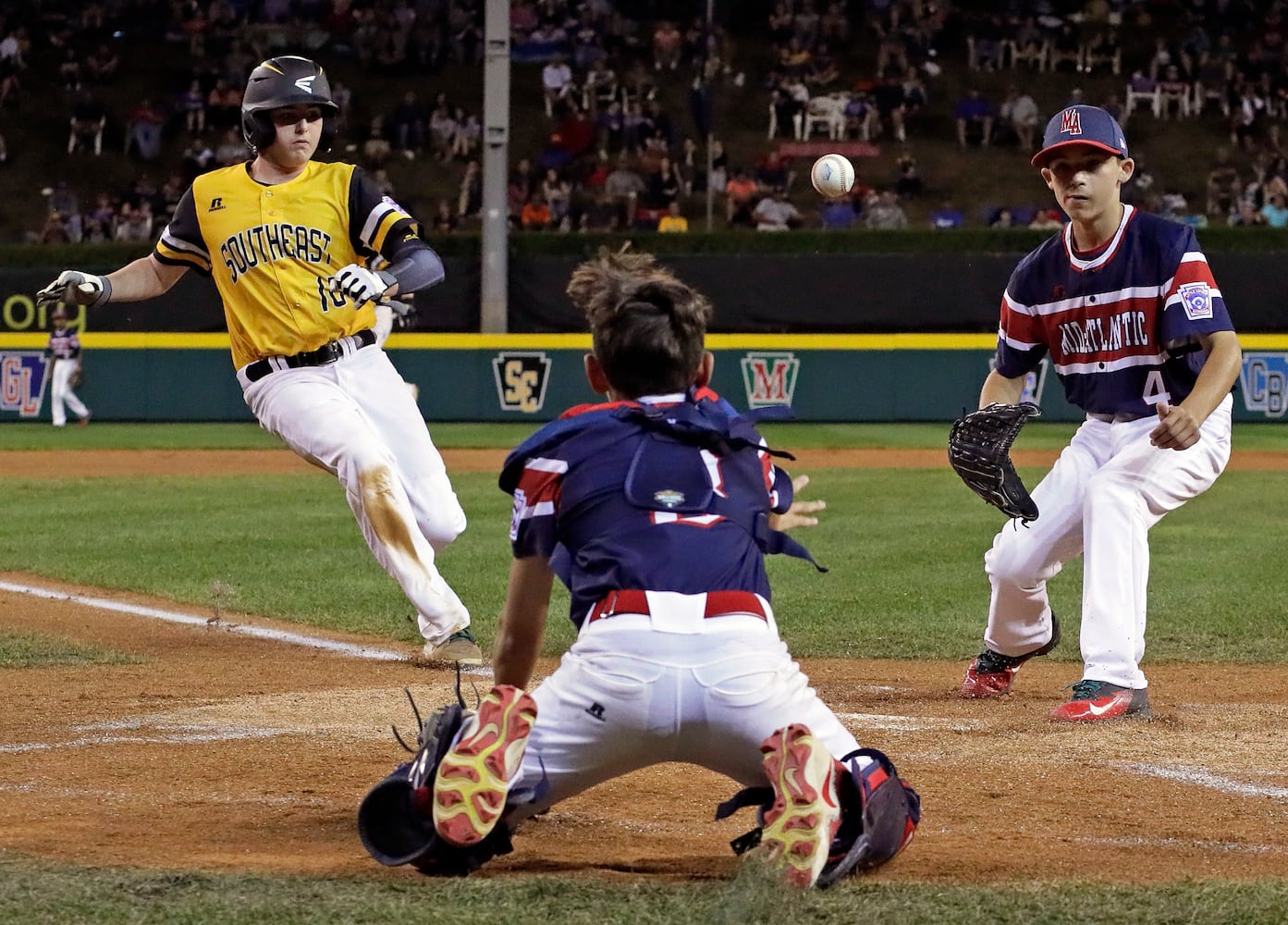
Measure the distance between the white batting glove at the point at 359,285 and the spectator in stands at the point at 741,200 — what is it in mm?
19628

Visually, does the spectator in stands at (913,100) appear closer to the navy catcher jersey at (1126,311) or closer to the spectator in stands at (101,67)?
the spectator in stands at (101,67)

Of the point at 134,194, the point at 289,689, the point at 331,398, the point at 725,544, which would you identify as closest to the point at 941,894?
the point at 725,544

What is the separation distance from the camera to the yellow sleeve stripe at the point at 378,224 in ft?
21.9

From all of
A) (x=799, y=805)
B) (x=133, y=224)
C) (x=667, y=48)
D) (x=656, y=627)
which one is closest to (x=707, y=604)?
(x=656, y=627)

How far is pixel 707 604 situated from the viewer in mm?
3453

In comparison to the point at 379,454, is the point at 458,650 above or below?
below

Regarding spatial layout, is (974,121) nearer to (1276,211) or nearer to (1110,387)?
(1276,211)

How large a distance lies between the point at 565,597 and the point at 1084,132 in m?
4.36

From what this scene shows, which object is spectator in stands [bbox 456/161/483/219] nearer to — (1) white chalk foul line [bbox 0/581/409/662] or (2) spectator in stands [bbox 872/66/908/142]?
(2) spectator in stands [bbox 872/66/908/142]

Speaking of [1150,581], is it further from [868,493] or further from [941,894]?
[941,894]

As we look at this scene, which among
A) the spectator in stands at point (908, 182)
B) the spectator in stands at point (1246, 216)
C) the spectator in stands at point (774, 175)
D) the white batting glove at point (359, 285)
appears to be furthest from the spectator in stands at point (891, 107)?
Answer: the white batting glove at point (359, 285)

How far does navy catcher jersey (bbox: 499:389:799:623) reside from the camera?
11.4 ft

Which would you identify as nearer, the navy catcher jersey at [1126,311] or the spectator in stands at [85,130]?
the navy catcher jersey at [1126,311]

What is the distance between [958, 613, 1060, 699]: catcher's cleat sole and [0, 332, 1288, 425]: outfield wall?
1601 cm
